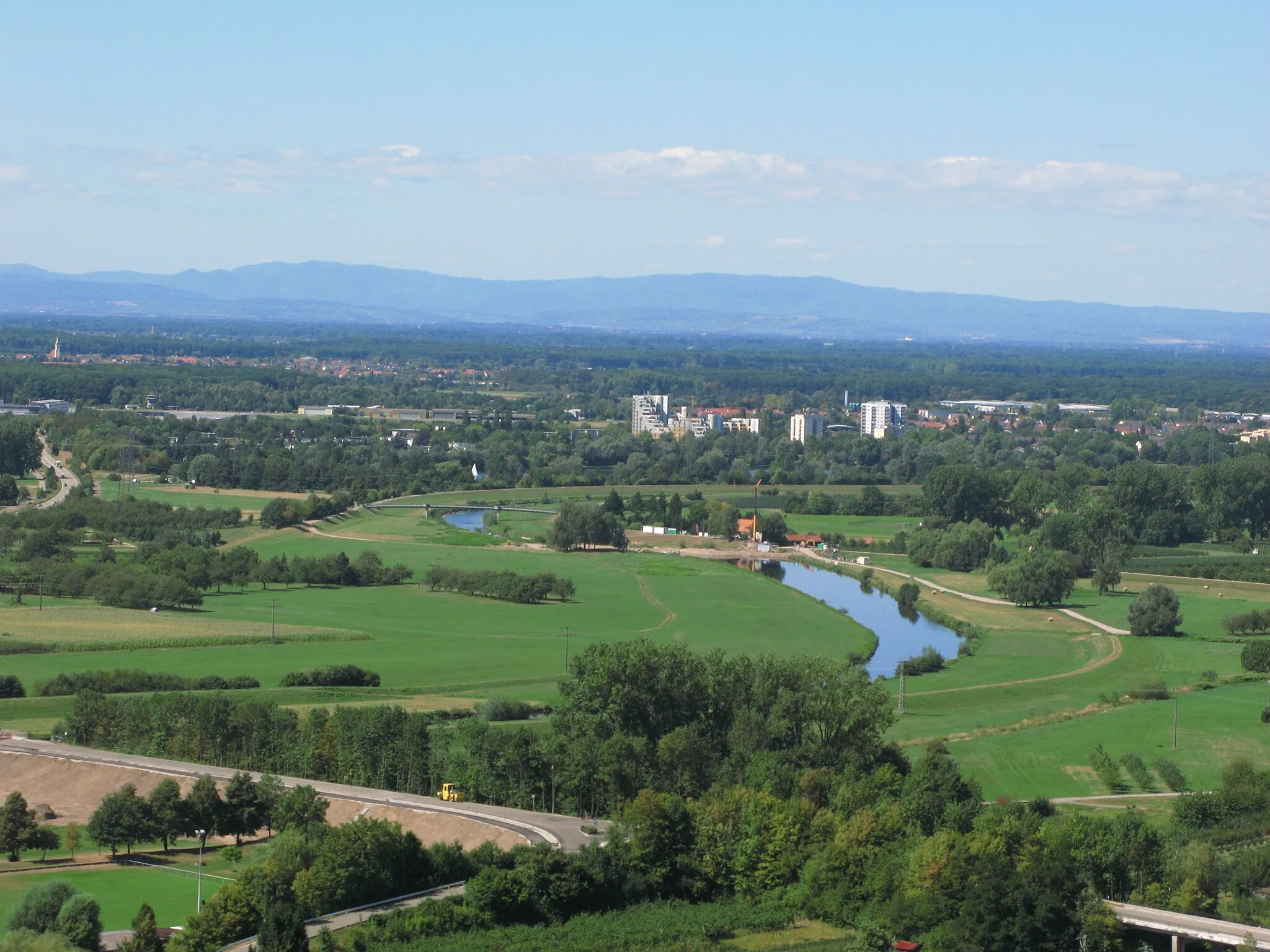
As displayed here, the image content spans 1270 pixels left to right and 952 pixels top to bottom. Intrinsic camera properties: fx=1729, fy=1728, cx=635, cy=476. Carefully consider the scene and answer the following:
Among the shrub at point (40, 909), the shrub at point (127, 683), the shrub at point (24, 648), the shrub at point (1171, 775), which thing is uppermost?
the shrub at point (40, 909)

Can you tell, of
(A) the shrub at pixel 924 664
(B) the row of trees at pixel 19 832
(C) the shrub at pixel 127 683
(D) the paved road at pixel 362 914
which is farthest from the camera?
(A) the shrub at pixel 924 664

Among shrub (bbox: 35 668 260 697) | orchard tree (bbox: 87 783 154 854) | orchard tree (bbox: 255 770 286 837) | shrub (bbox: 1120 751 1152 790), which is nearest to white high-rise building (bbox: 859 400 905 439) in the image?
shrub (bbox: 35 668 260 697)

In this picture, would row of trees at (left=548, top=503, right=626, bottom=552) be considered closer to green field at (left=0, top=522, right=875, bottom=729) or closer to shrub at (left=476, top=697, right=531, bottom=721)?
green field at (left=0, top=522, right=875, bottom=729)

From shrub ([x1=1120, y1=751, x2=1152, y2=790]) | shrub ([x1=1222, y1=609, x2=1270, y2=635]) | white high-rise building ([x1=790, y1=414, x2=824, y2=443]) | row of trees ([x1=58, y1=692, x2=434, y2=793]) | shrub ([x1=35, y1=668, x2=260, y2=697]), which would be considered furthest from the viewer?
white high-rise building ([x1=790, y1=414, x2=824, y2=443])

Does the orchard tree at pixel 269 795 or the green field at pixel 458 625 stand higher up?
the orchard tree at pixel 269 795

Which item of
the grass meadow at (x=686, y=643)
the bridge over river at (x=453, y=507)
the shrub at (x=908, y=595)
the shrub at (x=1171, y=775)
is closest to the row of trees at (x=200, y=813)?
the grass meadow at (x=686, y=643)

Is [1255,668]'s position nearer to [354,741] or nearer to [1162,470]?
[354,741]

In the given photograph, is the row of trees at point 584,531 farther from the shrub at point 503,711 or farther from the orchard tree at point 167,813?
the orchard tree at point 167,813
